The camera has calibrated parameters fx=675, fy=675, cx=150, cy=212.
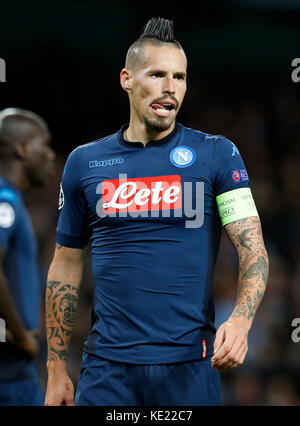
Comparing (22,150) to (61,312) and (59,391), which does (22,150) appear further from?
(59,391)

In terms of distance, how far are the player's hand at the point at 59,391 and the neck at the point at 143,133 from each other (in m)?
1.16

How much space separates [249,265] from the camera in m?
2.87

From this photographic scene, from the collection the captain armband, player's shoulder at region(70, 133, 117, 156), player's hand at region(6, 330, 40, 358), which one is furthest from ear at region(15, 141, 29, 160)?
the captain armband

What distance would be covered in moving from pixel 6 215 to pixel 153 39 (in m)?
1.77

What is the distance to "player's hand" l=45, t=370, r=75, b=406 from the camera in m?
3.13

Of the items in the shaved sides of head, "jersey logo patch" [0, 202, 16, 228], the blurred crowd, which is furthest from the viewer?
the blurred crowd

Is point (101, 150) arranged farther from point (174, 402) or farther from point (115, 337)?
point (174, 402)

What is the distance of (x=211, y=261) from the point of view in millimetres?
3049

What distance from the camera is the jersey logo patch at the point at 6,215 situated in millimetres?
4395

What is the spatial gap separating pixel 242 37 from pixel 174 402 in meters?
7.73

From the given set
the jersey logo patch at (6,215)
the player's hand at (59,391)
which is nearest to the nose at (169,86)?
the player's hand at (59,391)

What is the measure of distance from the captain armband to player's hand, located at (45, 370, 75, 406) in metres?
1.05

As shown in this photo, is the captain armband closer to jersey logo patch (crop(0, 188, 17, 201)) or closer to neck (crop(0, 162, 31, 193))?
jersey logo patch (crop(0, 188, 17, 201))

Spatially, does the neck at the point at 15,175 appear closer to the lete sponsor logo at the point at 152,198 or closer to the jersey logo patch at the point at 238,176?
the lete sponsor logo at the point at 152,198
